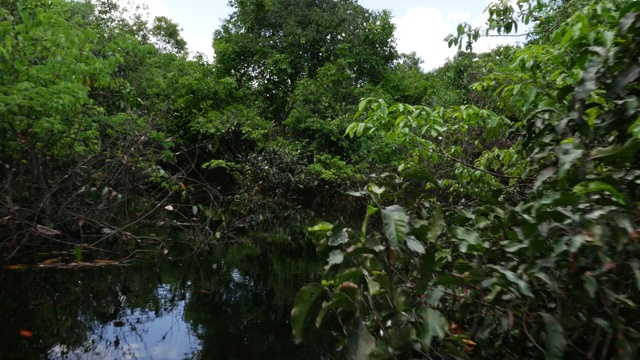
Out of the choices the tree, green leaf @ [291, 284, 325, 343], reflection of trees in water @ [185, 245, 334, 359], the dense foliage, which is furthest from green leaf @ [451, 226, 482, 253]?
the tree

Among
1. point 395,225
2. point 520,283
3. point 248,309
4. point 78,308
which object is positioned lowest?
point 248,309

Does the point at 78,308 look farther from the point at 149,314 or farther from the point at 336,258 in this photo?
the point at 336,258

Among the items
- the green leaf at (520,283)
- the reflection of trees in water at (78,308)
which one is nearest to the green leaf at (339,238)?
the green leaf at (520,283)

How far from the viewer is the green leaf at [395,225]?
6.03ft

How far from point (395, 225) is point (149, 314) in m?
3.10

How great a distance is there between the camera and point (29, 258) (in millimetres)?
5355

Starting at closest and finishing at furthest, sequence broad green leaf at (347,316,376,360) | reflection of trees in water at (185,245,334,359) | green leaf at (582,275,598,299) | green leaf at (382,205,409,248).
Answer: green leaf at (582,275,598,299) → green leaf at (382,205,409,248) → broad green leaf at (347,316,376,360) → reflection of trees in water at (185,245,334,359)

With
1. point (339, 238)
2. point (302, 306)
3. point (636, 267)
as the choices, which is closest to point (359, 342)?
point (302, 306)

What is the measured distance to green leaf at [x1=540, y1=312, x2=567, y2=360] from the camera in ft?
5.80

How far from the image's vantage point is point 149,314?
4.15 meters

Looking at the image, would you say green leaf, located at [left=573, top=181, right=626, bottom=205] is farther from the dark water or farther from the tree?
the tree

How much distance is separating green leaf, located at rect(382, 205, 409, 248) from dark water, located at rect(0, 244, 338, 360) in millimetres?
2042

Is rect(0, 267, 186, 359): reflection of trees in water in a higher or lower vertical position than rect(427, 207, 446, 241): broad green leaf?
lower

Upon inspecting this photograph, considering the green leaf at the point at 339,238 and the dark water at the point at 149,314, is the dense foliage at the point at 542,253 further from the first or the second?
the dark water at the point at 149,314
